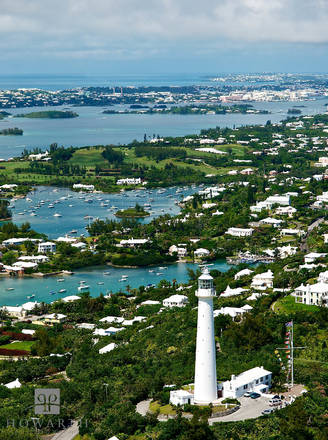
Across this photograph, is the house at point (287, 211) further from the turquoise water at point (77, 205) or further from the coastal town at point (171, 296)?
the turquoise water at point (77, 205)

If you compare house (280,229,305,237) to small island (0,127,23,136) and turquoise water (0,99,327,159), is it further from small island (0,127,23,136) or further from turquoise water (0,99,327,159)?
small island (0,127,23,136)

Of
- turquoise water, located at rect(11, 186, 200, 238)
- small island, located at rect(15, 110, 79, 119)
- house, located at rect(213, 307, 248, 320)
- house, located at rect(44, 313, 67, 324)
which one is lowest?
turquoise water, located at rect(11, 186, 200, 238)

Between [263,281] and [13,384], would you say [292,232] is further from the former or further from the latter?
[13,384]

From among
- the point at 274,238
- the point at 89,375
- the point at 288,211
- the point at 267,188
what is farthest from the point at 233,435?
the point at 267,188

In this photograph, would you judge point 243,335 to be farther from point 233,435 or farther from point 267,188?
point 267,188

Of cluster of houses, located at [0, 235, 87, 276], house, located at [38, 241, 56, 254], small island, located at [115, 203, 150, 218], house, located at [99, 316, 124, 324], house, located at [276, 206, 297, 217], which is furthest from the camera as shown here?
small island, located at [115, 203, 150, 218]

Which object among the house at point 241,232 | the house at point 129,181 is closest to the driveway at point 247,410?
the house at point 241,232

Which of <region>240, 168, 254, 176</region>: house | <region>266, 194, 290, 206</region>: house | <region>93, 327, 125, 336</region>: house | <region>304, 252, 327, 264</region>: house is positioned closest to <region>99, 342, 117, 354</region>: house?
<region>93, 327, 125, 336</region>: house
